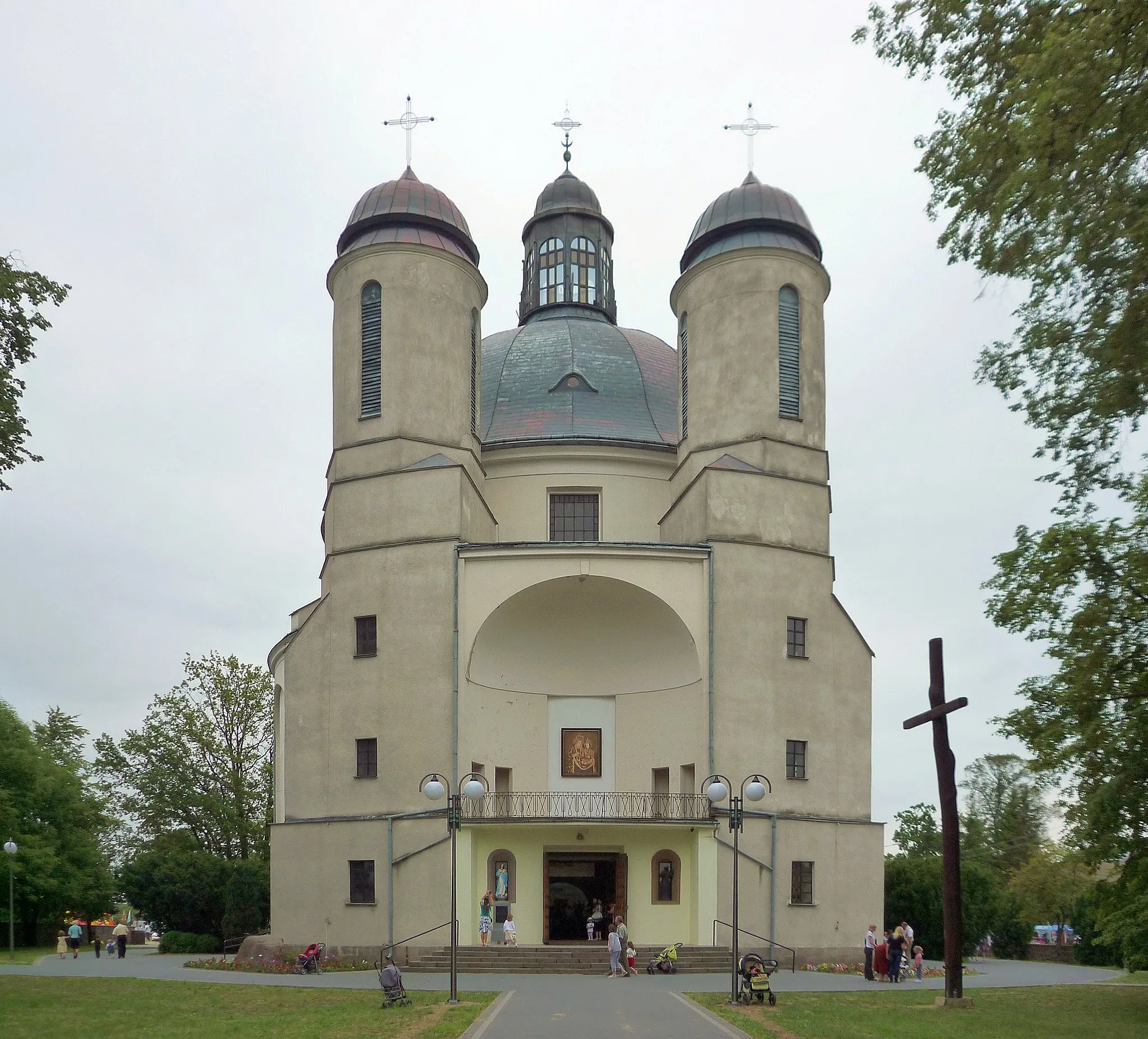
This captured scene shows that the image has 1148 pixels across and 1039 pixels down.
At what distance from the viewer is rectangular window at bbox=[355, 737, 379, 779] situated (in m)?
30.4

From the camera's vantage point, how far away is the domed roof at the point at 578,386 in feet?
125

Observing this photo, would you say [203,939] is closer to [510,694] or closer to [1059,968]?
[510,694]

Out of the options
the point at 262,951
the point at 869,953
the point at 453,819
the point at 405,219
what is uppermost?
the point at 405,219

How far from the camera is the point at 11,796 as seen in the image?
45.2m

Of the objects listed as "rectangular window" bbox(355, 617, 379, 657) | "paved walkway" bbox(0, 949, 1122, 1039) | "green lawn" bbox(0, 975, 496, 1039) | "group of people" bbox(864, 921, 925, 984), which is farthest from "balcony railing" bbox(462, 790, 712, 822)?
"green lawn" bbox(0, 975, 496, 1039)

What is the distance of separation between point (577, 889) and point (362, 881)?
5.42m

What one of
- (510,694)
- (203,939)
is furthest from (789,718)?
(203,939)

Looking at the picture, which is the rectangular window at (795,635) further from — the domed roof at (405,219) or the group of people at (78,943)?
the group of people at (78,943)

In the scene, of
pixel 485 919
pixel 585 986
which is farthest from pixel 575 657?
pixel 585 986

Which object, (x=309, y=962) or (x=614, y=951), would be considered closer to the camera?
(x=614, y=951)

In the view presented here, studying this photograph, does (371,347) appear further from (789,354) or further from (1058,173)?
(1058,173)

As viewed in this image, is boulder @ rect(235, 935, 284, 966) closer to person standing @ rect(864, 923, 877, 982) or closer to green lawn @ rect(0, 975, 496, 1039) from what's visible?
green lawn @ rect(0, 975, 496, 1039)

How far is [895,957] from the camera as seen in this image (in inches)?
1034

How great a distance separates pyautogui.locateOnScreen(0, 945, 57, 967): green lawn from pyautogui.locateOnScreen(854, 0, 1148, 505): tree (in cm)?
2920
